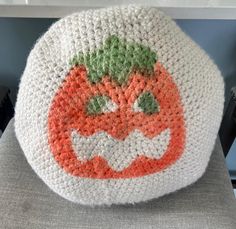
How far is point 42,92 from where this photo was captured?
48 cm

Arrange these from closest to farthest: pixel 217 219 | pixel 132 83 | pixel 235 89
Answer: pixel 132 83 → pixel 217 219 → pixel 235 89

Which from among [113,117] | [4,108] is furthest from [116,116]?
[4,108]

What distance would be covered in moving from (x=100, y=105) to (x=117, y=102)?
2 cm

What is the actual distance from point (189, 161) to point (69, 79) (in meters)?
0.21

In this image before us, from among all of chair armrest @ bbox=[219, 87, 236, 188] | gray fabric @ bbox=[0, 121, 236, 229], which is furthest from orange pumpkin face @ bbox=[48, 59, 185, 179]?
chair armrest @ bbox=[219, 87, 236, 188]

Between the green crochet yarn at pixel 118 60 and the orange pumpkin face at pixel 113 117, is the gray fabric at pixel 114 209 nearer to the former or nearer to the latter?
the orange pumpkin face at pixel 113 117

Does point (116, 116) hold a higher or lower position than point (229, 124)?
higher

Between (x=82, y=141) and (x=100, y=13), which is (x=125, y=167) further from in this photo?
(x=100, y=13)

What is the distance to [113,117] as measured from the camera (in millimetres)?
469

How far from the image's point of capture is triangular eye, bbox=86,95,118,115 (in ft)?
1.51

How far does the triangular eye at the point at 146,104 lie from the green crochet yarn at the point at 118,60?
0.03 meters

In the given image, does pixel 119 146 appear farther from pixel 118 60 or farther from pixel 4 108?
pixel 4 108

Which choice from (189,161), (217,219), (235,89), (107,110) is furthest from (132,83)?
(235,89)

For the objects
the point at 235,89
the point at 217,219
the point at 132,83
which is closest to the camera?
the point at 132,83
